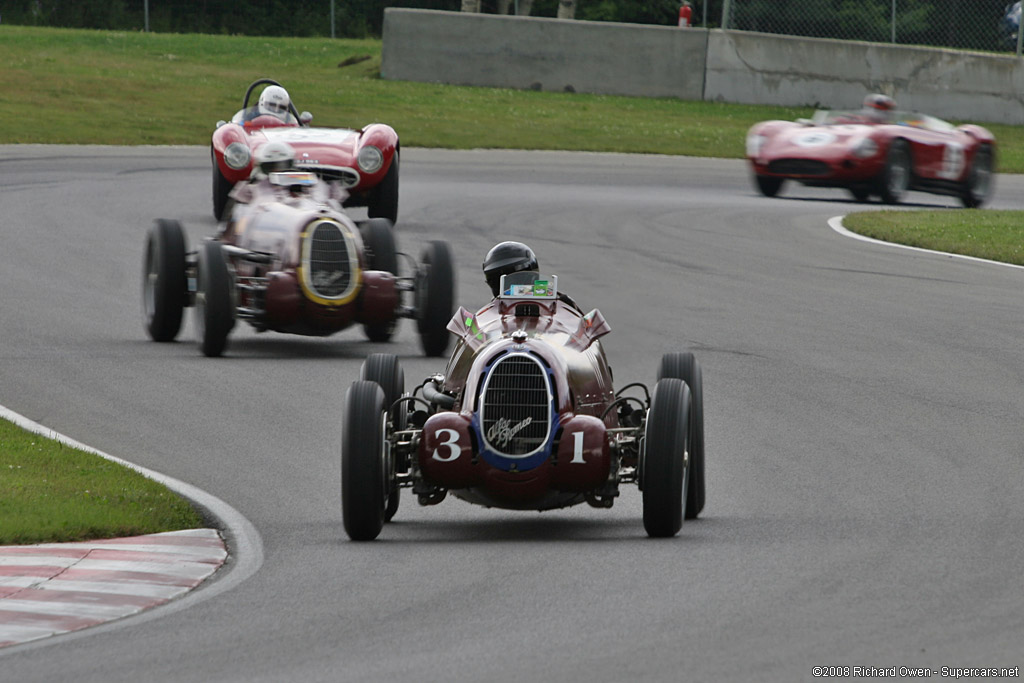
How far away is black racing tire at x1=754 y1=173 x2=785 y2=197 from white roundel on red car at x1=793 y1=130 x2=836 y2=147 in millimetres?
951

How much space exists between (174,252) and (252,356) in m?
1.03

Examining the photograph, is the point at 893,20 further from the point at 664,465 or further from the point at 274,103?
the point at 664,465

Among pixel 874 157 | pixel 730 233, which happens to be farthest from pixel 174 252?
pixel 874 157

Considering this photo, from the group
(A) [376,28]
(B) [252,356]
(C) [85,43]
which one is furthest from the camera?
(A) [376,28]

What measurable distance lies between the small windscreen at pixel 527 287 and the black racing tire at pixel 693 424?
2.12 ft

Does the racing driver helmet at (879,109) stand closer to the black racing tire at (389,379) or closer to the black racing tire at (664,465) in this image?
the black racing tire at (389,379)

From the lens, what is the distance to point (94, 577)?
682 cm

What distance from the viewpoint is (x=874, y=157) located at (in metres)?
23.1

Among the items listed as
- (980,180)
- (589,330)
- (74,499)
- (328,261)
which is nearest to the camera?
(74,499)

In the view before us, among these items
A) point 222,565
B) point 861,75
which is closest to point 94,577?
point 222,565

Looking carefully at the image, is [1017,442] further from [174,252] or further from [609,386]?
[174,252]

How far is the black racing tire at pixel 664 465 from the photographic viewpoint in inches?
296

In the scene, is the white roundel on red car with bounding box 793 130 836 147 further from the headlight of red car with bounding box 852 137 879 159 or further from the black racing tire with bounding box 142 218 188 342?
the black racing tire with bounding box 142 218 188 342

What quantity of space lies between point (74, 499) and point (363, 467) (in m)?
1.47
